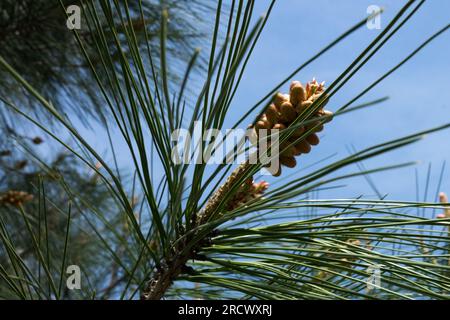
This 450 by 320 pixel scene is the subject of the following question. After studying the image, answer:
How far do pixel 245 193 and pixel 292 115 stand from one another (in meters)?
0.10

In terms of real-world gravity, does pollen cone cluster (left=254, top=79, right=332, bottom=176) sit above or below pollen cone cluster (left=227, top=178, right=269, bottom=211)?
above

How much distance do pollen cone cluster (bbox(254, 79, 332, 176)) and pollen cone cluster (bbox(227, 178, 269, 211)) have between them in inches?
1.8

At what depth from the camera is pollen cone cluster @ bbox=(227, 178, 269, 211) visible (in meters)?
0.63

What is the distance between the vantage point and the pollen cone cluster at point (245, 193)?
63 centimetres

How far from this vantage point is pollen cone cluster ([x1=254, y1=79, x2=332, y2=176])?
1.91 feet

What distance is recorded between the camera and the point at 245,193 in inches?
25.4

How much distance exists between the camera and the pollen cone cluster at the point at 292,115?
0.58 m

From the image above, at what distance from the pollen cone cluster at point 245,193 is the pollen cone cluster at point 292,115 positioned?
46 millimetres

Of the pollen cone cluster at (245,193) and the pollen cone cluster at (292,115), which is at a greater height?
the pollen cone cluster at (292,115)

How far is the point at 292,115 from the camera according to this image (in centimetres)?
59

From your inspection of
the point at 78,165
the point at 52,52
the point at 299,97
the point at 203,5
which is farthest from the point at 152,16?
the point at 299,97

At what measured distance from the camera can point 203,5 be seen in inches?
70.2
